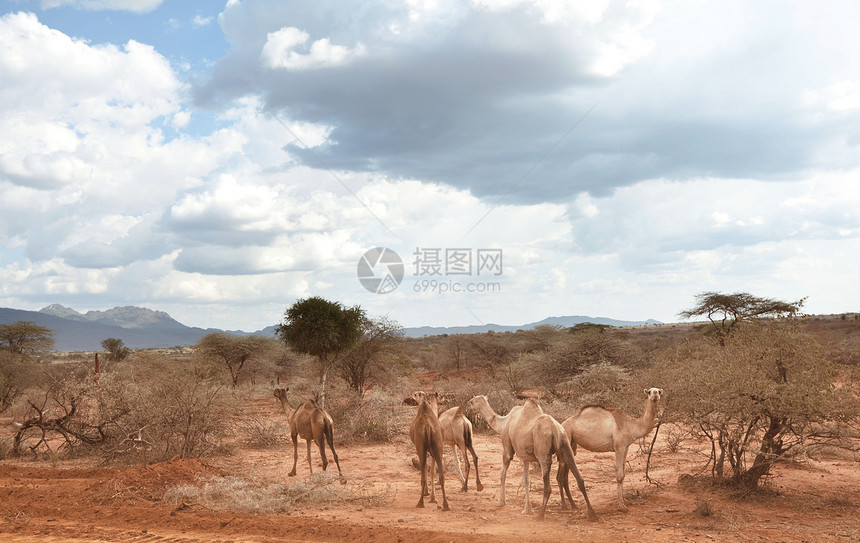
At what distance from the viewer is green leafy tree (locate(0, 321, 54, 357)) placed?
37938mm

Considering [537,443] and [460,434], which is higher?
[537,443]

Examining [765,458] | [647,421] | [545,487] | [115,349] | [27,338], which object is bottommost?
[545,487]

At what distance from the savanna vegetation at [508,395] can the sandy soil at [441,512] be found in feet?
2.40

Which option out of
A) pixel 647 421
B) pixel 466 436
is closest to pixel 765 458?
pixel 647 421

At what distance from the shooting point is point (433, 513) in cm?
924

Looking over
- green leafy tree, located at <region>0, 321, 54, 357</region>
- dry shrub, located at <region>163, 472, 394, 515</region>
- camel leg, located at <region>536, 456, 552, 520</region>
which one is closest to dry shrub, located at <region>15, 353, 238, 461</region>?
dry shrub, located at <region>163, 472, 394, 515</region>

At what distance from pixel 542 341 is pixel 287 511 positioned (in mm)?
32738

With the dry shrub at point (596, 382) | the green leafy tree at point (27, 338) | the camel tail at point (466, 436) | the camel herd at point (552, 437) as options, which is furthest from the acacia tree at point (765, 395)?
the green leafy tree at point (27, 338)

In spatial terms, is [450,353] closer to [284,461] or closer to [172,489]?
[284,461]

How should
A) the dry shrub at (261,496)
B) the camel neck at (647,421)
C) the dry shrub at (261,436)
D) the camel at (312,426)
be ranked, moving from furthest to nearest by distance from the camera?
1. the dry shrub at (261,436)
2. the camel at (312,426)
3. the camel neck at (647,421)
4. the dry shrub at (261,496)

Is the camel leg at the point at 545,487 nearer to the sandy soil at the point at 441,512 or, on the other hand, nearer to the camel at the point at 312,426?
the sandy soil at the point at 441,512

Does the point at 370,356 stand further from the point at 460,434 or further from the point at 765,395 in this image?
the point at 765,395

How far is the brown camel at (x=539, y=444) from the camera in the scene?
8641mm

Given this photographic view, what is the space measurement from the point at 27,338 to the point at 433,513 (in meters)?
40.1
